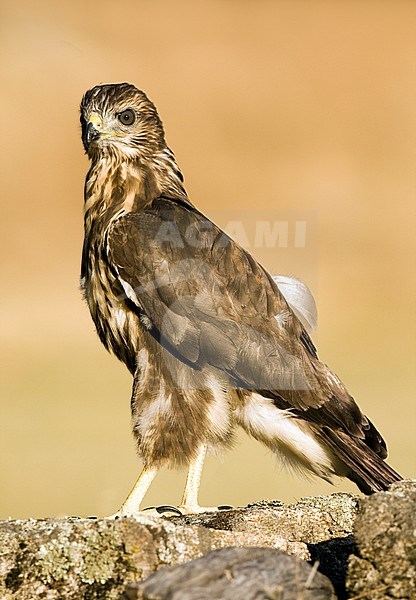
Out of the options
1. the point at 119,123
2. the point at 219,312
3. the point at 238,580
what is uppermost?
the point at 119,123

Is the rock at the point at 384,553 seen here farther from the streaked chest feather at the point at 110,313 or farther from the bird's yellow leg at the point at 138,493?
the streaked chest feather at the point at 110,313

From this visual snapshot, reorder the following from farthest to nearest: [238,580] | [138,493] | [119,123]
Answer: [119,123], [138,493], [238,580]

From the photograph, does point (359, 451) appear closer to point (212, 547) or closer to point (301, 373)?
point (301, 373)

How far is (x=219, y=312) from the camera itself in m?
6.02

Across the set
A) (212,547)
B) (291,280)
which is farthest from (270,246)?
(212,547)

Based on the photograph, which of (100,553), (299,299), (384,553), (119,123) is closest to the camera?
(384,553)

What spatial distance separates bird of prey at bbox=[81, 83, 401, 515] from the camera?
5918mm

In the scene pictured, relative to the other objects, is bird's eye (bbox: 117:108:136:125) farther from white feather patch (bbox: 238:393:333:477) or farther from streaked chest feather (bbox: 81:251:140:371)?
white feather patch (bbox: 238:393:333:477)

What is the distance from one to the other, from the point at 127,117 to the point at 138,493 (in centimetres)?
275

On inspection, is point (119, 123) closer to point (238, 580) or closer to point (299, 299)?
point (299, 299)

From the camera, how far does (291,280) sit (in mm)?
6777

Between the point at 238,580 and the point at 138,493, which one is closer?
the point at 238,580

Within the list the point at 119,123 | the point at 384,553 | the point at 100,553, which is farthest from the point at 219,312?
the point at 384,553

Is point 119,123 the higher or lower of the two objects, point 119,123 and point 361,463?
the higher
